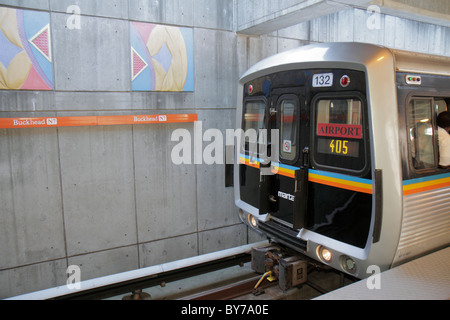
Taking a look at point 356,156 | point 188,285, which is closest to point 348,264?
point 356,156

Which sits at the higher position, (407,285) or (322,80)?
(322,80)

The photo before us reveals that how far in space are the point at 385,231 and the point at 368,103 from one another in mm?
1127

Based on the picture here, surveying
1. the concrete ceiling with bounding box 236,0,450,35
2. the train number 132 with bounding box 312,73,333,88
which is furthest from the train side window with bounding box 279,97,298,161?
the concrete ceiling with bounding box 236,0,450,35

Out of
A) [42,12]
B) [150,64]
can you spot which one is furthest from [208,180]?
[42,12]

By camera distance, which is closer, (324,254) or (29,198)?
(324,254)

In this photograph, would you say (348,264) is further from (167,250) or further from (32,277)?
(32,277)

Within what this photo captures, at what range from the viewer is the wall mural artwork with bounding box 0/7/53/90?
4555 mm

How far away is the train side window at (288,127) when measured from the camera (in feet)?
13.3

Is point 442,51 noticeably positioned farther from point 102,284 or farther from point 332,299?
point 102,284

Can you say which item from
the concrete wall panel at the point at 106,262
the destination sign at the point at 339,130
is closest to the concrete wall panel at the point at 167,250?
the concrete wall panel at the point at 106,262

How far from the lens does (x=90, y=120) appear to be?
5.11m

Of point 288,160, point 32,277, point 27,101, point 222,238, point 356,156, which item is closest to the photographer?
point 356,156

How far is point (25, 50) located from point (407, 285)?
4980mm

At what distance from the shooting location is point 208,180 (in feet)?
20.6
